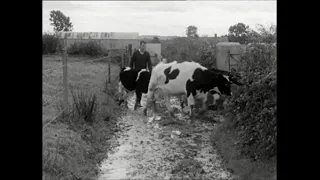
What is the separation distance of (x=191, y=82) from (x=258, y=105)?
3345 mm

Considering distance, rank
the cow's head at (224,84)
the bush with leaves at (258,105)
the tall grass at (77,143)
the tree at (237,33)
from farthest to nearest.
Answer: the tree at (237,33), the cow's head at (224,84), the bush with leaves at (258,105), the tall grass at (77,143)

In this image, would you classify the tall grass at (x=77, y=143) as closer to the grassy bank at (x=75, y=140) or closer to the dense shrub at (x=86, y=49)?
the grassy bank at (x=75, y=140)

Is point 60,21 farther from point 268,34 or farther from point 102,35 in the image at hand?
point 268,34

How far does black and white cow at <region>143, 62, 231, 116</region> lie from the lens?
9.39m

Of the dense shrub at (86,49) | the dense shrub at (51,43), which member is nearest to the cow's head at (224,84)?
the dense shrub at (86,49)

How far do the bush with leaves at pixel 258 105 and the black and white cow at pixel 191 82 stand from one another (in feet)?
5.41

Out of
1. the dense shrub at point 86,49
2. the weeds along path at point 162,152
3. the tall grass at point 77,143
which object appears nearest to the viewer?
the tall grass at point 77,143

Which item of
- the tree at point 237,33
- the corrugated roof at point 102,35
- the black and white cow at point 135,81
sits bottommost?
the black and white cow at point 135,81

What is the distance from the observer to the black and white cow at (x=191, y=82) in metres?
9.39

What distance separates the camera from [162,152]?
677cm

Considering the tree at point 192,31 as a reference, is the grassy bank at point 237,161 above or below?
below
